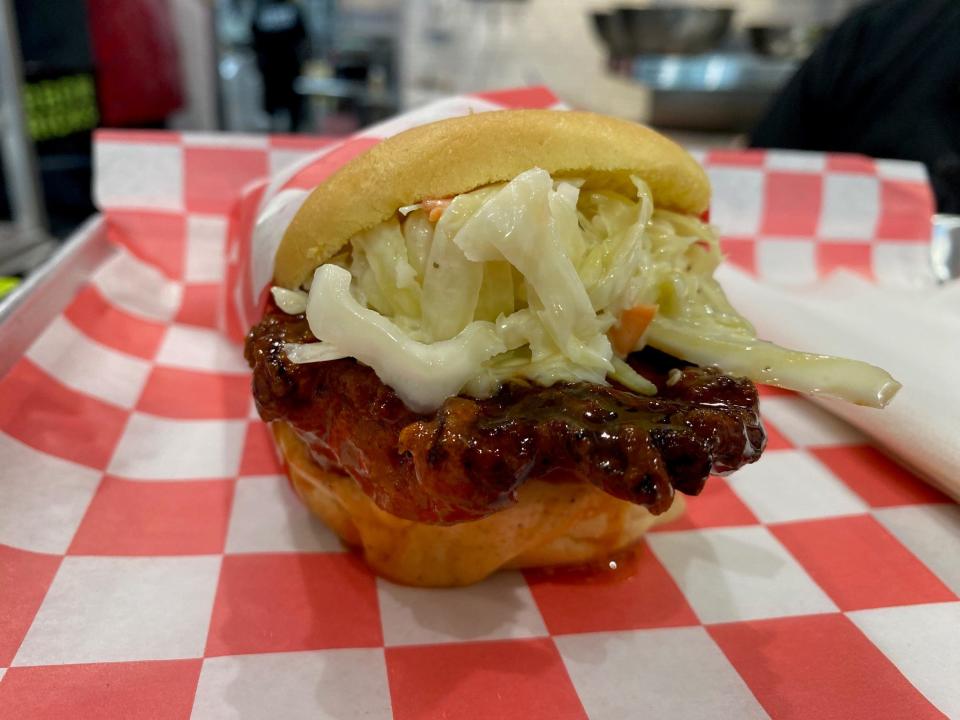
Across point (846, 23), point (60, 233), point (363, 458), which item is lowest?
point (60, 233)

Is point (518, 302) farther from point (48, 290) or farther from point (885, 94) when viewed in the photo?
point (885, 94)

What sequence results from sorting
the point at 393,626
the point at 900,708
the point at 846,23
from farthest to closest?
the point at 846,23, the point at 393,626, the point at 900,708

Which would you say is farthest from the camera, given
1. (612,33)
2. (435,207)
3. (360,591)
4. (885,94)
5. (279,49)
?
(279,49)

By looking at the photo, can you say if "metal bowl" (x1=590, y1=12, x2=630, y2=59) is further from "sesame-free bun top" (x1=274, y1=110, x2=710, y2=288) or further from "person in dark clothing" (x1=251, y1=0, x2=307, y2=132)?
"sesame-free bun top" (x1=274, y1=110, x2=710, y2=288)

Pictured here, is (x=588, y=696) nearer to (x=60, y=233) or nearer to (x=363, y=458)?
(x=363, y=458)

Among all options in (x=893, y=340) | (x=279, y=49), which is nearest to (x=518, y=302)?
(x=893, y=340)

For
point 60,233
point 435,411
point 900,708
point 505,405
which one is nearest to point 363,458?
point 435,411
